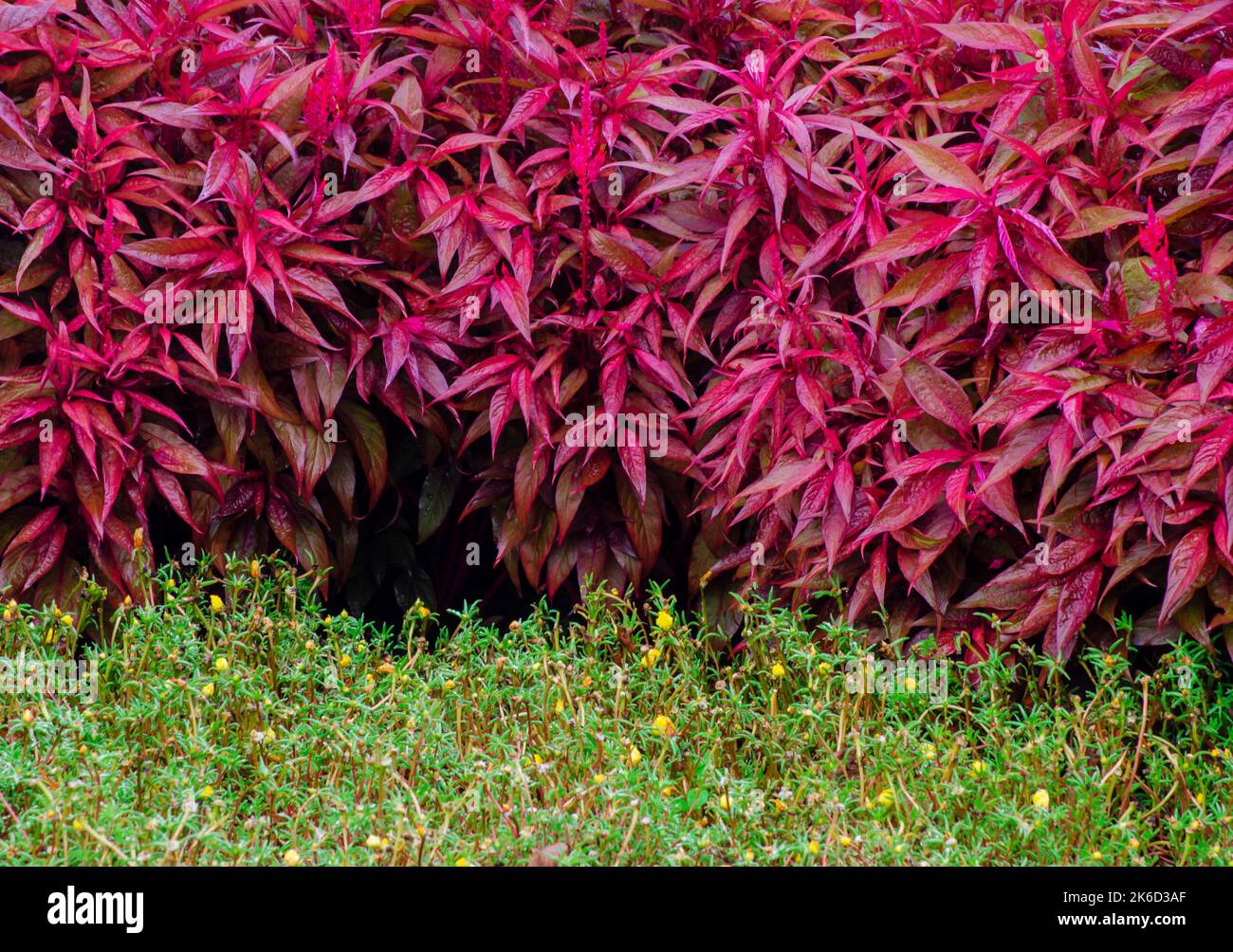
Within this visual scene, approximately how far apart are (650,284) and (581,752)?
1.13 metres

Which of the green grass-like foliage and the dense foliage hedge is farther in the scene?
the dense foliage hedge

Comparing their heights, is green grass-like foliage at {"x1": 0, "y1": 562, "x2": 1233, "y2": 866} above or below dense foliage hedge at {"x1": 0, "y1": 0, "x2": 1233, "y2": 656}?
below

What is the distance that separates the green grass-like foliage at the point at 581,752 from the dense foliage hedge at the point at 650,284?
0.65 feet

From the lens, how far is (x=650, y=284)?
10.6 feet

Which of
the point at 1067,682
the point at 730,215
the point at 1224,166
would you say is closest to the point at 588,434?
the point at 730,215

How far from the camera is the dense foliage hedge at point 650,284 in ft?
9.46

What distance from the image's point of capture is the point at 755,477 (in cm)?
326

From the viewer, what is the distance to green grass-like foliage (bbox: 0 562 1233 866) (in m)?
2.50

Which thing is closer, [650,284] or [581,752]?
[581,752]

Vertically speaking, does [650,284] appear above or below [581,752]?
above

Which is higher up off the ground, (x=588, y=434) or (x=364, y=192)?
(x=364, y=192)

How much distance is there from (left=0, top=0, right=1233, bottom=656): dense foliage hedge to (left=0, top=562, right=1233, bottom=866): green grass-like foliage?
0.20 meters

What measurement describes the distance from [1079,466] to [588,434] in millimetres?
1116

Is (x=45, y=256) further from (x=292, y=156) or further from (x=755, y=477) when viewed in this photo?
(x=755, y=477)
